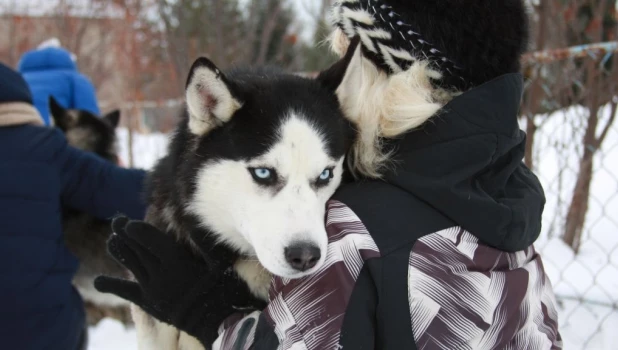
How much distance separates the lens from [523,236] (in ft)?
3.81

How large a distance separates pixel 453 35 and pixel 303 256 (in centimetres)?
64

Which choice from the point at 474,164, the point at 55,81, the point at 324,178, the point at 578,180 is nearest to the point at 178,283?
the point at 324,178

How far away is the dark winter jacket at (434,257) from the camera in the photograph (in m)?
1.01

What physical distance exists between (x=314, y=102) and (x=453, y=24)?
47cm

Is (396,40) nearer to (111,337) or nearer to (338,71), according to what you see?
(338,71)

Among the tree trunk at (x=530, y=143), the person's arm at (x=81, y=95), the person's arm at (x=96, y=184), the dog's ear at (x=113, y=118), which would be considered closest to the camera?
the person's arm at (x=96, y=184)

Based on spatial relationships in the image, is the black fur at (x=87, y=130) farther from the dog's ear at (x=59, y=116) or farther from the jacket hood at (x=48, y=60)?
the jacket hood at (x=48, y=60)

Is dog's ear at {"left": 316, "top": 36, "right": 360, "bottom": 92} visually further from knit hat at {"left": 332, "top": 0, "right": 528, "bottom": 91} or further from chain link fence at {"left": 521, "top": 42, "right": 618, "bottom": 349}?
chain link fence at {"left": 521, "top": 42, "right": 618, "bottom": 349}

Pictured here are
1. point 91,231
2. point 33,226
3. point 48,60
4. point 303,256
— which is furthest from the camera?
point 48,60

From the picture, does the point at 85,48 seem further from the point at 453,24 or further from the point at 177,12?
the point at 453,24

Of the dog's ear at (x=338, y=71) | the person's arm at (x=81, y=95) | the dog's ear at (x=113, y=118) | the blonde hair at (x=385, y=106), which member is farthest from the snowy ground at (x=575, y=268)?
the blonde hair at (x=385, y=106)

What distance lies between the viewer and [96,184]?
95.4 inches

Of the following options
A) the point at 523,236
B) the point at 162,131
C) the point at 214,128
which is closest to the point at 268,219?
the point at 214,128

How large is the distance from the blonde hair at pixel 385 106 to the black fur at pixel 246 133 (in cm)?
12
